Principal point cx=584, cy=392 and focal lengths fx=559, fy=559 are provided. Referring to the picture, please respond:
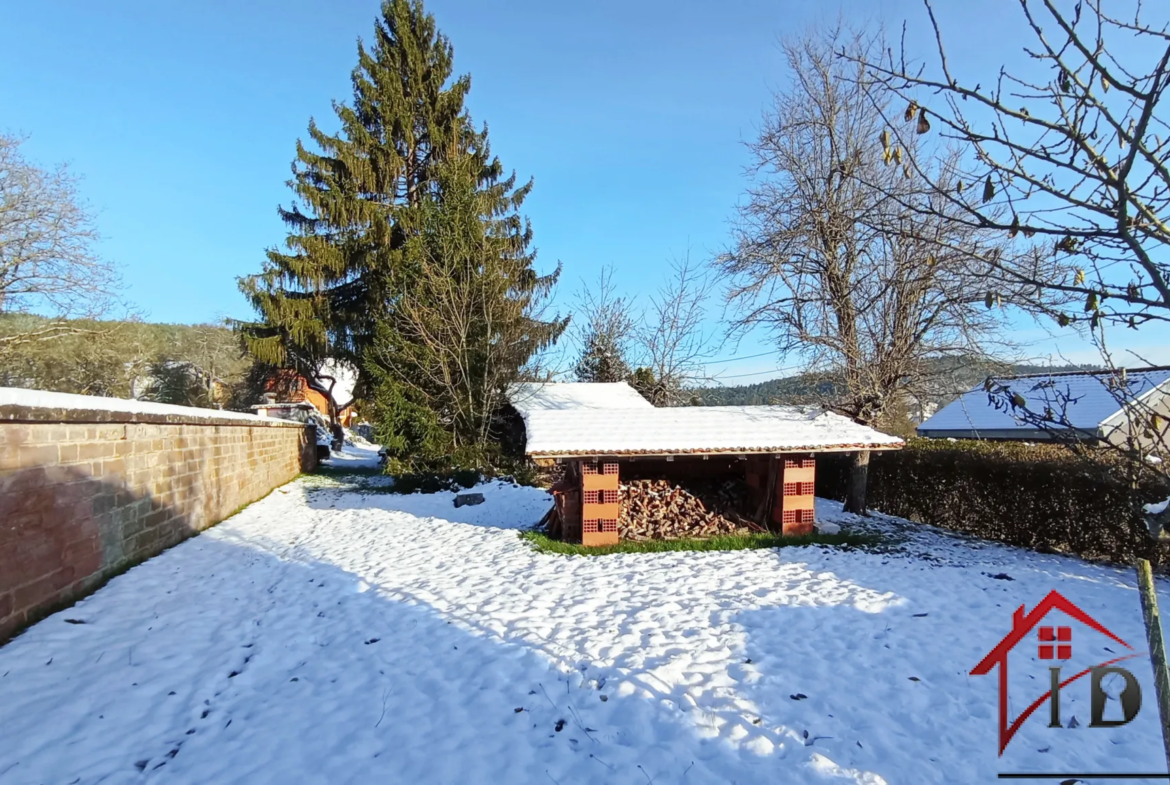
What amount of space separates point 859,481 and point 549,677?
29.0ft

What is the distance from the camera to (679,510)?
31.3 feet

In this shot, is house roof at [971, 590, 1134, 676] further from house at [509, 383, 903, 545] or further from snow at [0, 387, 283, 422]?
snow at [0, 387, 283, 422]

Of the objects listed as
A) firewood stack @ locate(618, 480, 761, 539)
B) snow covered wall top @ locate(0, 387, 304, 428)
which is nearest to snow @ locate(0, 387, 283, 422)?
snow covered wall top @ locate(0, 387, 304, 428)

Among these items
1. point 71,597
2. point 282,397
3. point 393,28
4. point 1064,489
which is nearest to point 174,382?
point 282,397

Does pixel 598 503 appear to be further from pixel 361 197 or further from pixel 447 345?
pixel 361 197

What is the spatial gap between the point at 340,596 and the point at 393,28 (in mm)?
21683

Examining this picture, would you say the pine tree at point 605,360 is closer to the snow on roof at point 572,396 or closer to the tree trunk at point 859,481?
the snow on roof at point 572,396

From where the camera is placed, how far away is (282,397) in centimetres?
2433

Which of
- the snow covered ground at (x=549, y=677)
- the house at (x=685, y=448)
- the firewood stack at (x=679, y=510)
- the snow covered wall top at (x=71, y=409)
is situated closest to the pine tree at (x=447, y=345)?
the house at (x=685, y=448)

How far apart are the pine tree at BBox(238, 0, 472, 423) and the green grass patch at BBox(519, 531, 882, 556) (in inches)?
506

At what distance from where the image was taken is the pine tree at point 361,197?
1916cm

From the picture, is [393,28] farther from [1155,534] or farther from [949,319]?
[1155,534]

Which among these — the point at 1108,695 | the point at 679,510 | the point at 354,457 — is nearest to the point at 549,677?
the point at 1108,695

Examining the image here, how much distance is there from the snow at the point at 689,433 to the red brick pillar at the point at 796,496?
447 mm
